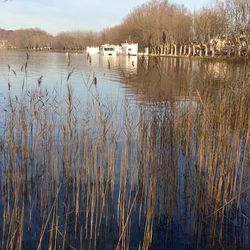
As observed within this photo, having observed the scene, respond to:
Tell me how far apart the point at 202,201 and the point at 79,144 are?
7.32 feet

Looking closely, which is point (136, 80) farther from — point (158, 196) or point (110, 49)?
point (110, 49)

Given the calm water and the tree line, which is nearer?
the calm water

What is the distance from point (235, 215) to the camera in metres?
4.99

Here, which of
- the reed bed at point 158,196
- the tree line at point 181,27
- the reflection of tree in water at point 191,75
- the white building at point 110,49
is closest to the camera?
the reed bed at point 158,196

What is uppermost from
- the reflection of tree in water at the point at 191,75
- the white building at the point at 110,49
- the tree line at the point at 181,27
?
the tree line at the point at 181,27

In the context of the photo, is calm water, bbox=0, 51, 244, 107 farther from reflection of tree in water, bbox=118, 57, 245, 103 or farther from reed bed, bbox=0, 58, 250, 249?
reed bed, bbox=0, 58, 250, 249

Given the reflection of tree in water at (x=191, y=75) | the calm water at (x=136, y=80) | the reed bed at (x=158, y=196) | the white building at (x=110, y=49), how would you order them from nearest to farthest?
the reed bed at (x=158, y=196), the reflection of tree in water at (x=191, y=75), the calm water at (x=136, y=80), the white building at (x=110, y=49)

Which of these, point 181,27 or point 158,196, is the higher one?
point 181,27

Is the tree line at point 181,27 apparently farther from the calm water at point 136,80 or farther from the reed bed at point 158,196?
the reed bed at point 158,196

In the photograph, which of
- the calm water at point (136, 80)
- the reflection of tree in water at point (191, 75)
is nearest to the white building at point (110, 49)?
the calm water at point (136, 80)

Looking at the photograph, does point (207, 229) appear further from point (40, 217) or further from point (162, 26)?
point (162, 26)

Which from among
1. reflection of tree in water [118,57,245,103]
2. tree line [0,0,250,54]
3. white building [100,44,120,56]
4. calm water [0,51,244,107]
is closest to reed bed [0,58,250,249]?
reflection of tree in water [118,57,245,103]

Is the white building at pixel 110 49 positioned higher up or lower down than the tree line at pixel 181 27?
lower down

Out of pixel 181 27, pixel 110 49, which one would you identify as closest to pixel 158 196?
pixel 181 27
